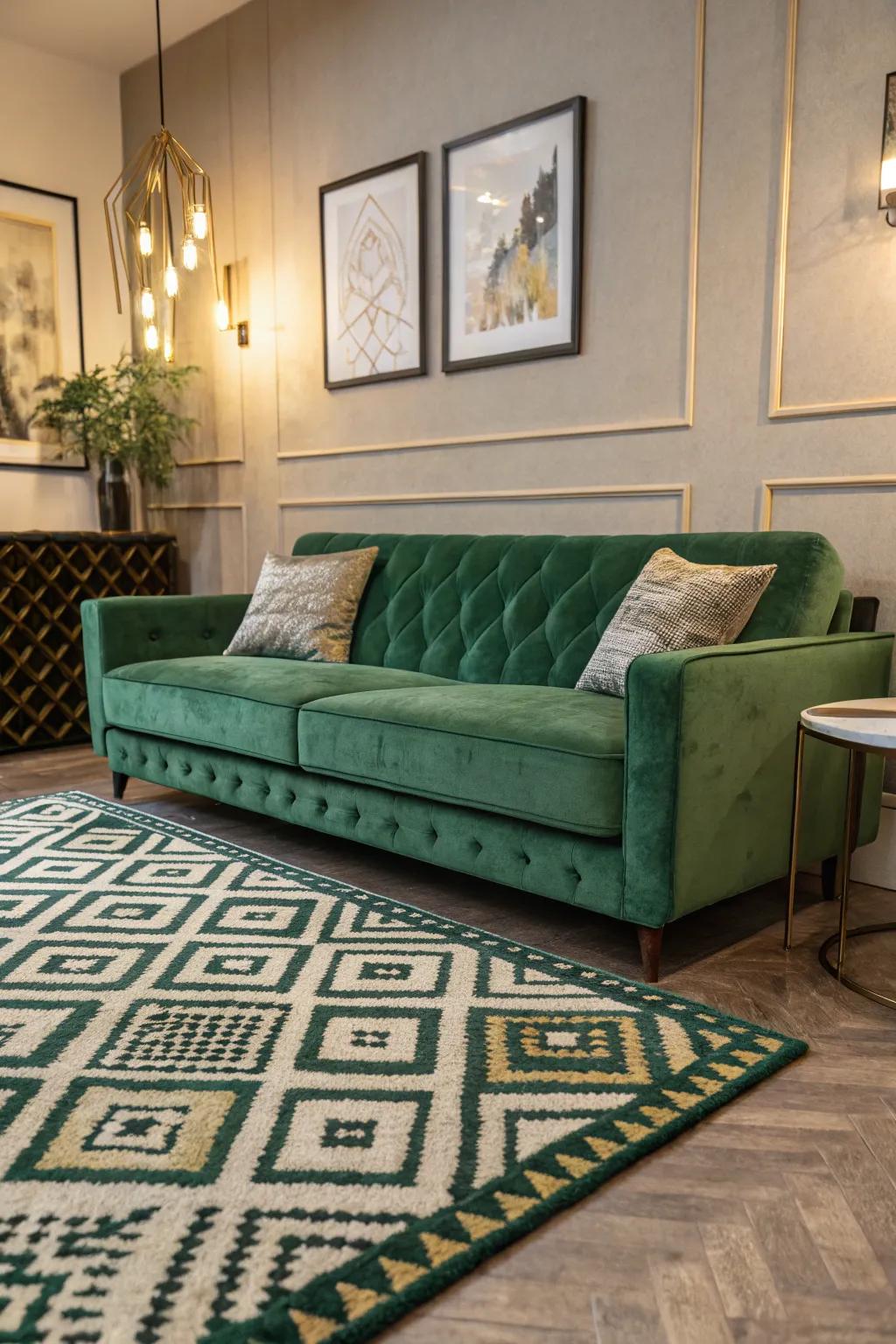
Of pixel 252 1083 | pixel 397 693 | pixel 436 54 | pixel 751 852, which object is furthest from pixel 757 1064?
pixel 436 54

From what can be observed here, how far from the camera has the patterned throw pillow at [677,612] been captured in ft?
8.46

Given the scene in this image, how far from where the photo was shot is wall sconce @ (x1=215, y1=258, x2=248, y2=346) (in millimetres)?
4727

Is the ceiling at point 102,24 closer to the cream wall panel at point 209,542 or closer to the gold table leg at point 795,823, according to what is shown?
the cream wall panel at point 209,542

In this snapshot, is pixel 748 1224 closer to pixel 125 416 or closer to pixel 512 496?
pixel 512 496

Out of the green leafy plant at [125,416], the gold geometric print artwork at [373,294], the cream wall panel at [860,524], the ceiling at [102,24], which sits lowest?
the cream wall panel at [860,524]

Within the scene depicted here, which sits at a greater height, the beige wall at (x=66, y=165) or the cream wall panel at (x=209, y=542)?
the beige wall at (x=66, y=165)

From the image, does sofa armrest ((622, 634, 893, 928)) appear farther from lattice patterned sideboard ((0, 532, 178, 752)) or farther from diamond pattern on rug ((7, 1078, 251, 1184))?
lattice patterned sideboard ((0, 532, 178, 752))

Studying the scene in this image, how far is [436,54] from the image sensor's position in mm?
3867

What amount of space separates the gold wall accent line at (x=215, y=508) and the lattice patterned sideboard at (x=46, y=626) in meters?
0.40

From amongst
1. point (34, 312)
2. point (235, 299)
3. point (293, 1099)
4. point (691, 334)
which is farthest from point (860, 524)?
point (34, 312)

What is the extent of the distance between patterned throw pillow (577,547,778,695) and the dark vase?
119 inches

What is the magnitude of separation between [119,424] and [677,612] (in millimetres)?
3250

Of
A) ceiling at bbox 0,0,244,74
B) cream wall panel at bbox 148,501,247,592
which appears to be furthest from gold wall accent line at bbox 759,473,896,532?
ceiling at bbox 0,0,244,74

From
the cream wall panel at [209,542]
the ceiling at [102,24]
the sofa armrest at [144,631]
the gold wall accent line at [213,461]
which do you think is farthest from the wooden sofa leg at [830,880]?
the ceiling at [102,24]
